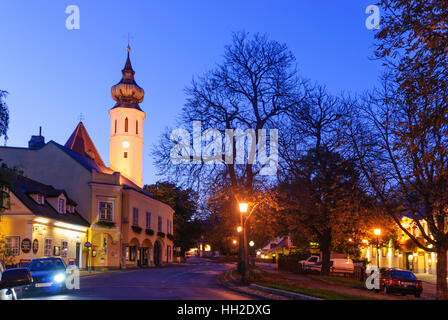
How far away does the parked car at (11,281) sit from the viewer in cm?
934

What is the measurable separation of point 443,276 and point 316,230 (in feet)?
57.2

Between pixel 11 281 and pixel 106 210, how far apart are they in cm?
4435

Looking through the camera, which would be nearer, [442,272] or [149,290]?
[149,290]

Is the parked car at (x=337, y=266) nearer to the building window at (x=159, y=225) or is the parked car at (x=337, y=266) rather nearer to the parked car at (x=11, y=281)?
the building window at (x=159, y=225)

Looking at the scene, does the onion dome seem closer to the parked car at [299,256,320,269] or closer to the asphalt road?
the parked car at [299,256,320,269]

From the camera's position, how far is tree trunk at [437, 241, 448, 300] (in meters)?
23.4

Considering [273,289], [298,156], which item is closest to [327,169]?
[298,156]

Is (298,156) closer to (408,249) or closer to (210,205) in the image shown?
(210,205)

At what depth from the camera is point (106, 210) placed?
52969 mm

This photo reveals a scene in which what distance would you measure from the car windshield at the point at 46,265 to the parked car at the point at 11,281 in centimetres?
1228

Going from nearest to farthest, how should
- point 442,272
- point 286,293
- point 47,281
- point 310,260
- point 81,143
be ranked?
point 286,293, point 47,281, point 442,272, point 310,260, point 81,143

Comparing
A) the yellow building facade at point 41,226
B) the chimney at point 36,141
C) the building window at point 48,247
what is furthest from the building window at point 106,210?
the chimney at point 36,141

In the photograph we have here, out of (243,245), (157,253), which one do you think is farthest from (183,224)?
(243,245)

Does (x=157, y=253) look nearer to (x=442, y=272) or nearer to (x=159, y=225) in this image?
(x=159, y=225)
